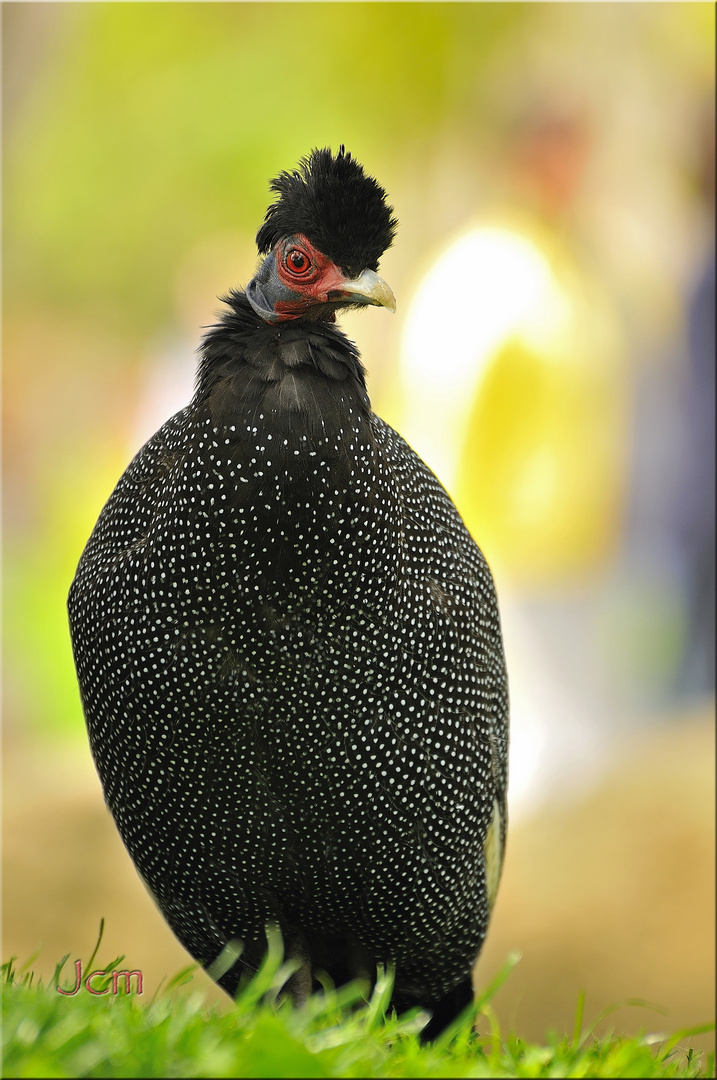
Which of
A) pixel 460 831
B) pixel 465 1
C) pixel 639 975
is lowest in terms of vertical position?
pixel 639 975

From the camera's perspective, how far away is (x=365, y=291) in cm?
159

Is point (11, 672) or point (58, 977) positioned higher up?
point (11, 672)

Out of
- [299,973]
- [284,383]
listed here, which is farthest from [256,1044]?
[284,383]

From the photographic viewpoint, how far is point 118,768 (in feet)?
5.69

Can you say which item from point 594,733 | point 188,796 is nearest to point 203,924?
point 188,796

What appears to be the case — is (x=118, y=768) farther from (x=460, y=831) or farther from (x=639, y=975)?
(x=639, y=975)

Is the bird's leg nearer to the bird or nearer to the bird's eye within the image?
the bird

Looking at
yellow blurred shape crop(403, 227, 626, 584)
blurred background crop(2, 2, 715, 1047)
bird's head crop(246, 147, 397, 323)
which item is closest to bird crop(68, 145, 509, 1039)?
bird's head crop(246, 147, 397, 323)

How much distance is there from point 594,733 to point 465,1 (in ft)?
12.4

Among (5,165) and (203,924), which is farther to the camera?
(5,165)

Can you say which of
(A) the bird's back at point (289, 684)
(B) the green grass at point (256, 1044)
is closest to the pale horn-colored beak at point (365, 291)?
(A) the bird's back at point (289, 684)

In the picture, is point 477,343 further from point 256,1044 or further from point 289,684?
point 256,1044

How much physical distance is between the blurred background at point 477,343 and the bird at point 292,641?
2902 mm

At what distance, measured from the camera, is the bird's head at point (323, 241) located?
5.07 ft
